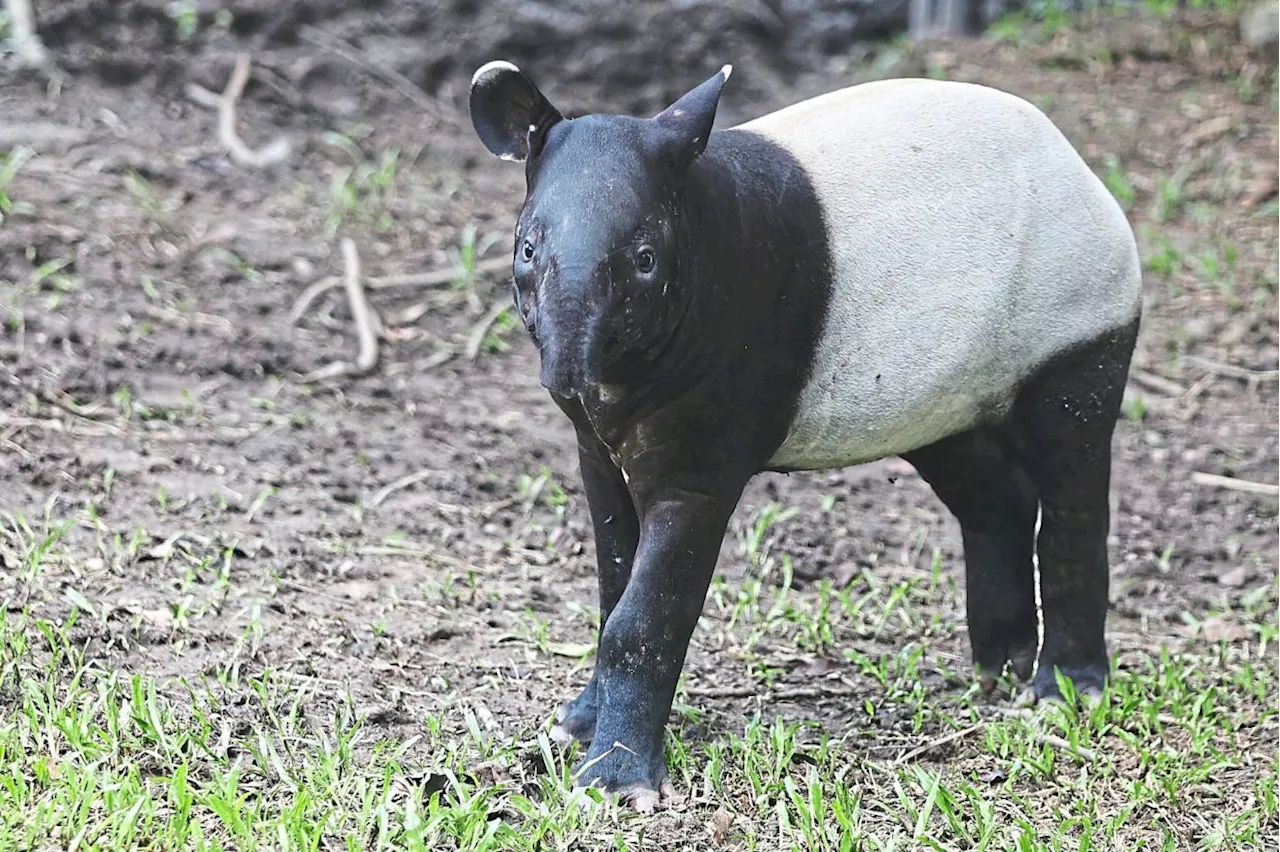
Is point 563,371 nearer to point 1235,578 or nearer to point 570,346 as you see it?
point 570,346

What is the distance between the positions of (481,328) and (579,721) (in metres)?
3.51

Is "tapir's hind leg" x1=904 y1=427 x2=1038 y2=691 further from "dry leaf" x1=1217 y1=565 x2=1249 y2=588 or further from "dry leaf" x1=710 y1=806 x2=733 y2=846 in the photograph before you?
"dry leaf" x1=710 y1=806 x2=733 y2=846

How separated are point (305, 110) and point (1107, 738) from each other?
637 centimetres

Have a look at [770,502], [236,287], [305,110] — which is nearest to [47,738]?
[770,502]

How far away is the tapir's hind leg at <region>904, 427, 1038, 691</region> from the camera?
484 centimetres

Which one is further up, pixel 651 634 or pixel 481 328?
pixel 651 634

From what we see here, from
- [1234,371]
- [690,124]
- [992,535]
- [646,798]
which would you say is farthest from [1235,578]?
[690,124]

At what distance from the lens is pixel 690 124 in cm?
374

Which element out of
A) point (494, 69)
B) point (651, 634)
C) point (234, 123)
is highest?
point (494, 69)

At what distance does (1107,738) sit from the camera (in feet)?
15.4

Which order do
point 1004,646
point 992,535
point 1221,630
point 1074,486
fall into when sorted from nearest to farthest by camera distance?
point 1074,486 < point 992,535 < point 1004,646 < point 1221,630

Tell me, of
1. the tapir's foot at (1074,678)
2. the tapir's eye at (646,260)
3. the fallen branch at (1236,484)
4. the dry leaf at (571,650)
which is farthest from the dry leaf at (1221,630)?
the tapir's eye at (646,260)

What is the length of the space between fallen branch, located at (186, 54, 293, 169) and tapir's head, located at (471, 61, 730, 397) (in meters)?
5.33

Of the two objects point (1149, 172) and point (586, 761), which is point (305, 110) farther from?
point (586, 761)
